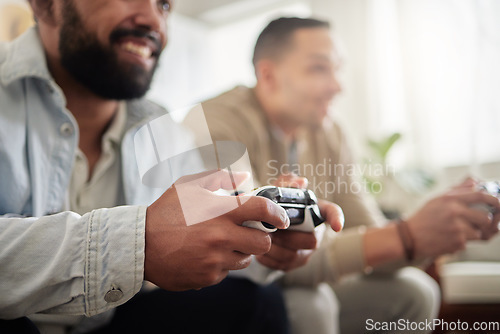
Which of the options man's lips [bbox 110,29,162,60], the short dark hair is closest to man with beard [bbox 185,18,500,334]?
the short dark hair

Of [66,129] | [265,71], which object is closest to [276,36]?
[265,71]

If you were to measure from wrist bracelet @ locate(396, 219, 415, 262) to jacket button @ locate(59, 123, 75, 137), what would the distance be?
439 millimetres

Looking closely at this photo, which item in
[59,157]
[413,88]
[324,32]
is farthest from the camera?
[413,88]

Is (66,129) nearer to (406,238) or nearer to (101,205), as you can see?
(101,205)

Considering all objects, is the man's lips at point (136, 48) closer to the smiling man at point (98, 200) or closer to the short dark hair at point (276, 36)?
the smiling man at point (98, 200)

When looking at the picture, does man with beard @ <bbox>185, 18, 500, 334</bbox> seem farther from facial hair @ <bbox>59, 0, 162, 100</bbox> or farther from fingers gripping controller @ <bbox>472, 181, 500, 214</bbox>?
facial hair @ <bbox>59, 0, 162, 100</bbox>

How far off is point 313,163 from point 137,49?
0.24m

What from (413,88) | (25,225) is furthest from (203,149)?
(413,88)

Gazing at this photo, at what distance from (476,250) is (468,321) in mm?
218

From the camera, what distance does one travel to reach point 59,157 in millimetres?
406

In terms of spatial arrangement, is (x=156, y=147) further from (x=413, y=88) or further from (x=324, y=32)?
(x=413, y=88)

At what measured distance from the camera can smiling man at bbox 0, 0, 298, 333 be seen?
265 mm

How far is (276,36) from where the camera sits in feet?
1.64

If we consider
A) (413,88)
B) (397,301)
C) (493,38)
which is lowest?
(397,301)
